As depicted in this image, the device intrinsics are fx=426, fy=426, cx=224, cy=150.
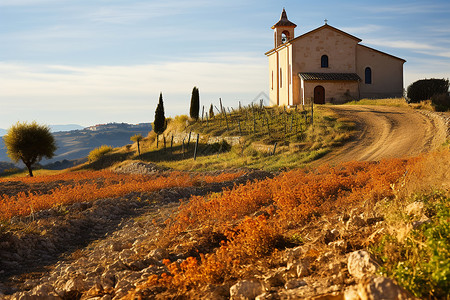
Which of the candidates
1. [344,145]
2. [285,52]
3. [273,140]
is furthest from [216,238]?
[285,52]

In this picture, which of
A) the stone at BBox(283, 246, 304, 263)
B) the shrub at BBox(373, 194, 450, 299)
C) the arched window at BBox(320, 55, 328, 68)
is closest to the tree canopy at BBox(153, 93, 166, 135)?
the arched window at BBox(320, 55, 328, 68)

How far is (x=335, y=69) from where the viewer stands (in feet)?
134

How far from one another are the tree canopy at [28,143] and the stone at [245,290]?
44098 mm

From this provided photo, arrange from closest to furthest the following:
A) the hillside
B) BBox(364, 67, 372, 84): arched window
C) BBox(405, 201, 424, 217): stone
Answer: the hillside
BBox(405, 201, 424, 217): stone
BBox(364, 67, 372, 84): arched window

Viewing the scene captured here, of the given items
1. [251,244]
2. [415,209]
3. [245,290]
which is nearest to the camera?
[245,290]

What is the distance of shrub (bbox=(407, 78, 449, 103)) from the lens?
33156 millimetres

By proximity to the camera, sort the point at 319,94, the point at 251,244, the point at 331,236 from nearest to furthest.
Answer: the point at 331,236
the point at 251,244
the point at 319,94

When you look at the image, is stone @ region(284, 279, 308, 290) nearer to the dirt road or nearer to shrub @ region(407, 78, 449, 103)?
the dirt road

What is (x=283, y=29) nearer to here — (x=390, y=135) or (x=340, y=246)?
(x=390, y=135)

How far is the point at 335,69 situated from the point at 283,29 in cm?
790

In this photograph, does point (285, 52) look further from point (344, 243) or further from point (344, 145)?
point (344, 243)

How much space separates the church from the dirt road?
868 centimetres

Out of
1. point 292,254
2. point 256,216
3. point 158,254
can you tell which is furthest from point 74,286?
point 256,216

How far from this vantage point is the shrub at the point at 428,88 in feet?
109
